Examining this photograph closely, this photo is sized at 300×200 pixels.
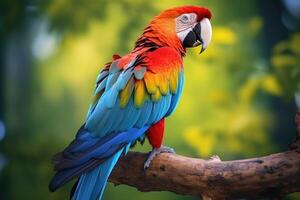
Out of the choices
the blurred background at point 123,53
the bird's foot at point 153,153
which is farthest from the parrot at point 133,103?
the blurred background at point 123,53

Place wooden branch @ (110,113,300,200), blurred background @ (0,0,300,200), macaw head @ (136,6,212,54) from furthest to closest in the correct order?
blurred background @ (0,0,300,200), macaw head @ (136,6,212,54), wooden branch @ (110,113,300,200)

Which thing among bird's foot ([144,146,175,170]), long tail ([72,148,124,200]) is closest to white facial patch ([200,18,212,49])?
bird's foot ([144,146,175,170])

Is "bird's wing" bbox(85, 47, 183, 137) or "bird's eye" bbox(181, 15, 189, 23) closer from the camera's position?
"bird's wing" bbox(85, 47, 183, 137)

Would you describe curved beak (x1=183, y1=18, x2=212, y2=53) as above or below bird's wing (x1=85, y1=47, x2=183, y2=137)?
above

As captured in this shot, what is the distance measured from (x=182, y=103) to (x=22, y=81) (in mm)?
598

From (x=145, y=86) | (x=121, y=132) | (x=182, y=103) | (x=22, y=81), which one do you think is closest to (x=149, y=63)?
(x=145, y=86)

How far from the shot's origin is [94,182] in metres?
1.15

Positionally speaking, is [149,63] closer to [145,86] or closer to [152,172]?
[145,86]

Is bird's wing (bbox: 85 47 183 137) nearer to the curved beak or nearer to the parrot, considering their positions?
the parrot

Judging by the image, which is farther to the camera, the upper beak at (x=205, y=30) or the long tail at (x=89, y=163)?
the upper beak at (x=205, y=30)

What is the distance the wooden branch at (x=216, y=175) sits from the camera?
1.06 m

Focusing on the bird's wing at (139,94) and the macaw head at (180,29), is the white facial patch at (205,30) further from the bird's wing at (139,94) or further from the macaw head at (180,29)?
the bird's wing at (139,94)

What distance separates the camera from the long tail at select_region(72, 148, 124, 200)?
1.14 m

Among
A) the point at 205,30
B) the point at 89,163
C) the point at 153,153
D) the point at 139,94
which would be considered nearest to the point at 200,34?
the point at 205,30
